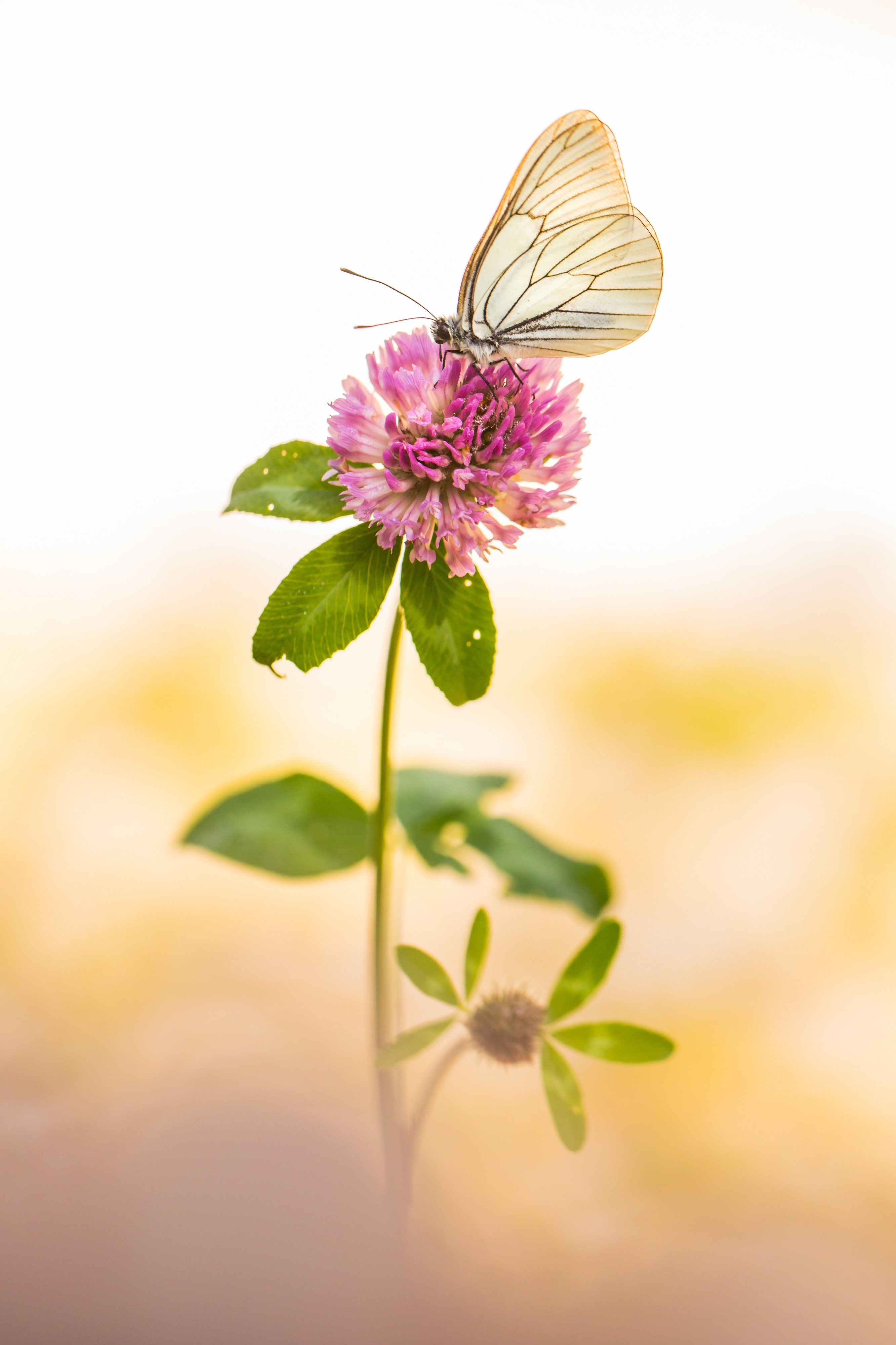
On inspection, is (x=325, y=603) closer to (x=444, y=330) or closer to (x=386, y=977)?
(x=444, y=330)

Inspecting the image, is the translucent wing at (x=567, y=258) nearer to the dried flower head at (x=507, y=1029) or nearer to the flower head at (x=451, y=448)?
the flower head at (x=451, y=448)

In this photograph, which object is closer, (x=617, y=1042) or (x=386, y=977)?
(x=617, y=1042)

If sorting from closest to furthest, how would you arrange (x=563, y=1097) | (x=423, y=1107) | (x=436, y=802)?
A: (x=563, y=1097), (x=423, y=1107), (x=436, y=802)

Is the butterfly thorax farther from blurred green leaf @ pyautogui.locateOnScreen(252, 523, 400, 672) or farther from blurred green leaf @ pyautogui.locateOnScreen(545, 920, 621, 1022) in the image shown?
blurred green leaf @ pyautogui.locateOnScreen(545, 920, 621, 1022)

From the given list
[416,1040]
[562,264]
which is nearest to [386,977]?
[416,1040]

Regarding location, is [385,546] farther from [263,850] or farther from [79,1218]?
[79,1218]

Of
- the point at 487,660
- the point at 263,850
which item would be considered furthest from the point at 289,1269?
the point at 487,660

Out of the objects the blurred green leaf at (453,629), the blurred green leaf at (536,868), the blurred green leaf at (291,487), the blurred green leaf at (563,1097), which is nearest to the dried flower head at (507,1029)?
the blurred green leaf at (563,1097)
